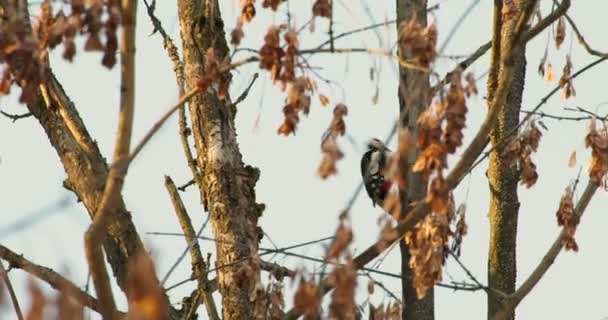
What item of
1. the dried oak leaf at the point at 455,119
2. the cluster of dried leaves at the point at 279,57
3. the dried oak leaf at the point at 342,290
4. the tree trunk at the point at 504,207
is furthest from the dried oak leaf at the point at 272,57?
the tree trunk at the point at 504,207

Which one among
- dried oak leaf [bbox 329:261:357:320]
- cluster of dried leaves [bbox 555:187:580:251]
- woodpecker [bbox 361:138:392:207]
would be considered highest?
woodpecker [bbox 361:138:392:207]

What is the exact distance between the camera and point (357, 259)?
18.9 ft

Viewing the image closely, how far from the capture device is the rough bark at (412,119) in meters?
5.22

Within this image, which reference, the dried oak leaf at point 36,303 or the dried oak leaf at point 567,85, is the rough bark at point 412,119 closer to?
the dried oak leaf at point 567,85

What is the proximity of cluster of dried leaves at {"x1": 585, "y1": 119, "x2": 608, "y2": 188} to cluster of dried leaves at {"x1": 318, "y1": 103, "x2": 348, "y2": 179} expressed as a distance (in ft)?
3.93

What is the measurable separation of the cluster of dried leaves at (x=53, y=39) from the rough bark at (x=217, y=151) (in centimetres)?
262

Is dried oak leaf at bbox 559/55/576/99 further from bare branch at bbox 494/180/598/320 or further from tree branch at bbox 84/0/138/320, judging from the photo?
tree branch at bbox 84/0/138/320

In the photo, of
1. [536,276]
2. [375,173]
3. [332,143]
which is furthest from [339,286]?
[375,173]

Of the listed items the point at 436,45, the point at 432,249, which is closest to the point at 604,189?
the point at 432,249

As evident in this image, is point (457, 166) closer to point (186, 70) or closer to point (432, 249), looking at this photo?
point (432, 249)

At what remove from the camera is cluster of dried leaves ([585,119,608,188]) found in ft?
19.4

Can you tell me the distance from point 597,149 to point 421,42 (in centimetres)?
124

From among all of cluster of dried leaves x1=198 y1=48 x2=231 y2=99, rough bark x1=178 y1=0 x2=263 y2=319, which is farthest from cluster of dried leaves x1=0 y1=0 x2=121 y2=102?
rough bark x1=178 y1=0 x2=263 y2=319

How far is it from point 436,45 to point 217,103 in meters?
2.90
